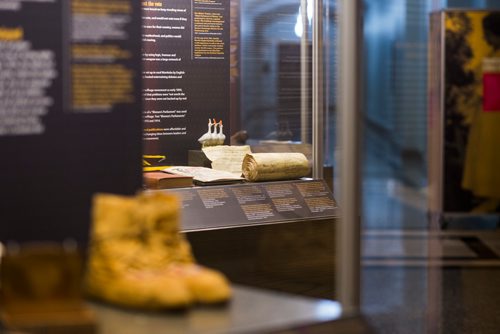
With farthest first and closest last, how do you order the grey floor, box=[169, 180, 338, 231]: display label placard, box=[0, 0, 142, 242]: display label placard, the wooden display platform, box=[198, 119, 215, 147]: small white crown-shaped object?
1. the grey floor
2. box=[198, 119, 215, 147]: small white crown-shaped object
3. box=[169, 180, 338, 231]: display label placard
4. the wooden display platform
5. box=[0, 0, 142, 242]: display label placard

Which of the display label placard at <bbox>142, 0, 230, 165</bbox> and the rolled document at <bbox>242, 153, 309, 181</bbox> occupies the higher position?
the display label placard at <bbox>142, 0, 230, 165</bbox>

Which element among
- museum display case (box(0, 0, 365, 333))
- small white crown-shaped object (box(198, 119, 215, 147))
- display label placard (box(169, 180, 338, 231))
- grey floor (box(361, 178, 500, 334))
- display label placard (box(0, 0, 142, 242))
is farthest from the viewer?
grey floor (box(361, 178, 500, 334))

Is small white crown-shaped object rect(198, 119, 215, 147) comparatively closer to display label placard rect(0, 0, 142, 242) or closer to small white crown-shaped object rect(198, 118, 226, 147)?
small white crown-shaped object rect(198, 118, 226, 147)

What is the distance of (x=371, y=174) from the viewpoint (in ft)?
41.0

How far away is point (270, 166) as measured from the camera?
12.3ft

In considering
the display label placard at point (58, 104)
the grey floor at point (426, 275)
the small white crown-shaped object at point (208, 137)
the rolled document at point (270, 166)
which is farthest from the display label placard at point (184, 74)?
the display label placard at point (58, 104)

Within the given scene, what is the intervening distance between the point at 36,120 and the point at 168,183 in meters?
1.44

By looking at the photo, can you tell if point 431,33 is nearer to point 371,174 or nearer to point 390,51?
point 390,51

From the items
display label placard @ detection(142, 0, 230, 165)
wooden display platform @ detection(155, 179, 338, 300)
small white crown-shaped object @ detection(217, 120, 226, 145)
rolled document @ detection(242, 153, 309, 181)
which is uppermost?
display label placard @ detection(142, 0, 230, 165)

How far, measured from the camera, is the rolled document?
12.2ft

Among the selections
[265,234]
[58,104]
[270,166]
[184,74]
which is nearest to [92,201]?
[58,104]

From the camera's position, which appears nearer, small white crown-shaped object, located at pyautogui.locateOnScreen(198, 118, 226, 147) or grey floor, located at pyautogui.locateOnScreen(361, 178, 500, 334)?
small white crown-shaped object, located at pyautogui.locateOnScreen(198, 118, 226, 147)

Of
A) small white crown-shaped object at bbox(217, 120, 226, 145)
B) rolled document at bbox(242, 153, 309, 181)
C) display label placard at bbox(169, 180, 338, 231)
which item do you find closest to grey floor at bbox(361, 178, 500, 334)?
display label placard at bbox(169, 180, 338, 231)

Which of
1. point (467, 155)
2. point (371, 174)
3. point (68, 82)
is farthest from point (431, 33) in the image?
point (68, 82)
